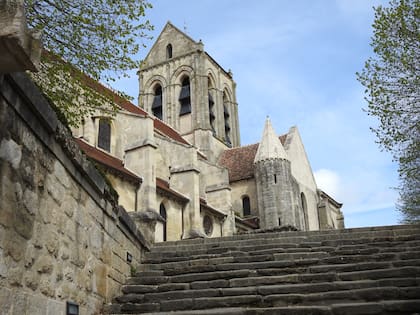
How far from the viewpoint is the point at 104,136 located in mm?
19312

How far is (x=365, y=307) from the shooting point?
5039 mm

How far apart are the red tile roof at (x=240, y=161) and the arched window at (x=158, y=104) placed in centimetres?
750

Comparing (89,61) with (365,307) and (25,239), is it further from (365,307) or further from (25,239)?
(365,307)

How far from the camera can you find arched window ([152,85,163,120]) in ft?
126

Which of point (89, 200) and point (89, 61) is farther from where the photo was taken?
point (89, 61)

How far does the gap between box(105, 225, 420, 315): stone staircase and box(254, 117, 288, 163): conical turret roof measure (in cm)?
1903

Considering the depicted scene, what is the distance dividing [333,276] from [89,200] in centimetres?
350

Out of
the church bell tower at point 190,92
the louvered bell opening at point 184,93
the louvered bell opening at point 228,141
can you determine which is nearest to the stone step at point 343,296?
the church bell tower at point 190,92

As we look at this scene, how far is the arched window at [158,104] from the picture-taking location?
38.3 metres

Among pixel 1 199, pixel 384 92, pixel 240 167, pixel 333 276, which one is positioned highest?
pixel 240 167

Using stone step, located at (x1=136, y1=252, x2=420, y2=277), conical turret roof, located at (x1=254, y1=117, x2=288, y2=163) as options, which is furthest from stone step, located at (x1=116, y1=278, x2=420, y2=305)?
conical turret roof, located at (x1=254, y1=117, x2=288, y2=163)

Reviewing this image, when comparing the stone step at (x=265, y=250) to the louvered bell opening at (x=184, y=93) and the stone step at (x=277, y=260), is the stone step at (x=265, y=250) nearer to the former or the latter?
the stone step at (x=277, y=260)

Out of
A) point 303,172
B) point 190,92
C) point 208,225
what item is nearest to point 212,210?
point 208,225

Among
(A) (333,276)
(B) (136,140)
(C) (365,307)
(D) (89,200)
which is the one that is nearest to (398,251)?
(A) (333,276)
